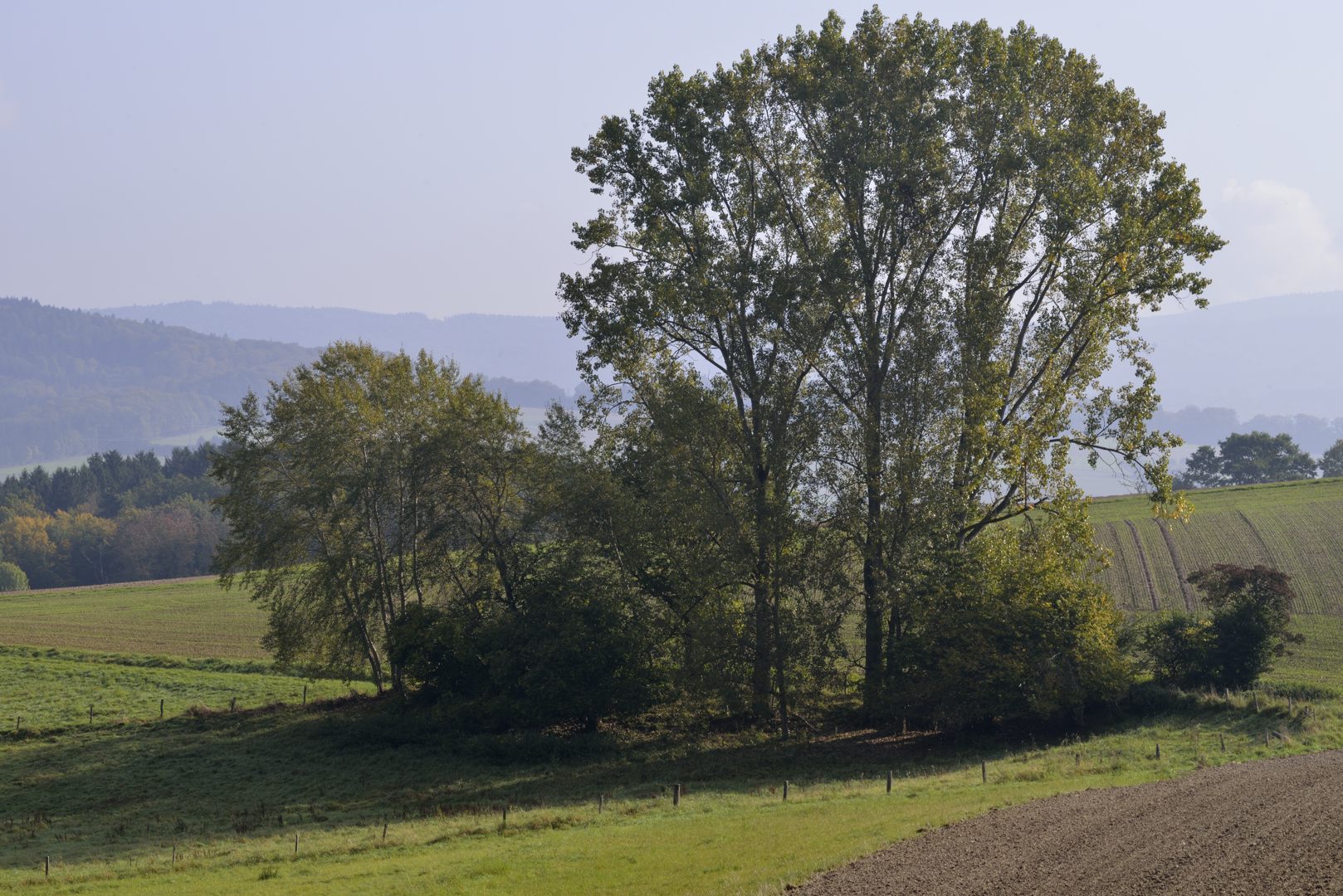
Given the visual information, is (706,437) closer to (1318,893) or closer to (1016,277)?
(1016,277)

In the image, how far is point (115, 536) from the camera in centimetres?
14362

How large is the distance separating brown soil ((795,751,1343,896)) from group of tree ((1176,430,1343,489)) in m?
125

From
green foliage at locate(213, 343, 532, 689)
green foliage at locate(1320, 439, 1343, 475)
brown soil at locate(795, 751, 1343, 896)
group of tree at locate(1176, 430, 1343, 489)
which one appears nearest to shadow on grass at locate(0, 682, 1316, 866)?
green foliage at locate(213, 343, 532, 689)

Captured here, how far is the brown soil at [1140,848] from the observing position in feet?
56.5

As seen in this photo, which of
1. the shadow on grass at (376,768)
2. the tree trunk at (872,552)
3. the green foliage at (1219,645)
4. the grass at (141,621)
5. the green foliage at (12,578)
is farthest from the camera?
the green foliage at (12,578)

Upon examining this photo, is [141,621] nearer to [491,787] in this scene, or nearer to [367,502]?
[367,502]

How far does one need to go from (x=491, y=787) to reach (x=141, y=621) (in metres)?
56.8

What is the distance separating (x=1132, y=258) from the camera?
129 feet

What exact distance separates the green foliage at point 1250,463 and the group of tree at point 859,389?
109 meters

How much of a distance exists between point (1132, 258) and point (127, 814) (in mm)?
39282

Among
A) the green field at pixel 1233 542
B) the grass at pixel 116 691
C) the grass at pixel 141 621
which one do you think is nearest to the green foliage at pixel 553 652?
the grass at pixel 116 691

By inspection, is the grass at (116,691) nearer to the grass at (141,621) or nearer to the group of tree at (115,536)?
the grass at (141,621)

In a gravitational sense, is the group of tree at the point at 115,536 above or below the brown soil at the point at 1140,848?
above

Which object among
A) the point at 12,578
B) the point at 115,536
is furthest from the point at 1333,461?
the point at 12,578
